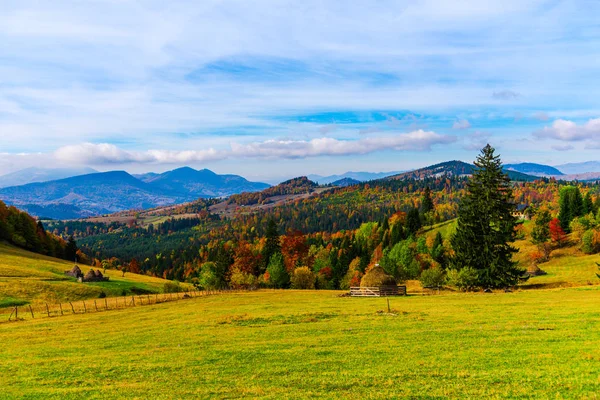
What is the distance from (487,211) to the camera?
63031 millimetres

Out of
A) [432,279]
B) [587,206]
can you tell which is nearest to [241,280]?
[432,279]

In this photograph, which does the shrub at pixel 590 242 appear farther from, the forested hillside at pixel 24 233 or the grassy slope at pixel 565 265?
the forested hillside at pixel 24 233

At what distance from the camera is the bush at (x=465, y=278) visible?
2406 inches

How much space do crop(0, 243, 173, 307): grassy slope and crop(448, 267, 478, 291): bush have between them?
61.6m

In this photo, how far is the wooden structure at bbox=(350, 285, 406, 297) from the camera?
64375 mm

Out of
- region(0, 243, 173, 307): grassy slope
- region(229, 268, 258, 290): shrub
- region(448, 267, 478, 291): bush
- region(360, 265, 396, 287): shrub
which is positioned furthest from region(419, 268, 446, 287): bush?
region(0, 243, 173, 307): grassy slope

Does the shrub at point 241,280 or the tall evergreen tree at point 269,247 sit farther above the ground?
the tall evergreen tree at point 269,247

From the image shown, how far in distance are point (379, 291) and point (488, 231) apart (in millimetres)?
18253

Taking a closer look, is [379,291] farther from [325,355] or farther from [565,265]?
[565,265]

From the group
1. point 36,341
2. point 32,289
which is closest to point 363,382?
point 36,341

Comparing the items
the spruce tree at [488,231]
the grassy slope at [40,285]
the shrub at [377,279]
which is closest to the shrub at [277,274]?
the grassy slope at [40,285]

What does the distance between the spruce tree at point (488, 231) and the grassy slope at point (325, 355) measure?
1841 centimetres

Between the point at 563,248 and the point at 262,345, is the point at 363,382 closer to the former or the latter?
the point at 262,345

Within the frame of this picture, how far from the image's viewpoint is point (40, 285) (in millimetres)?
72688
